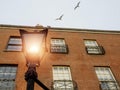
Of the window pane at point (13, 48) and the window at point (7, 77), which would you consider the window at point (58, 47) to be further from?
the window at point (7, 77)

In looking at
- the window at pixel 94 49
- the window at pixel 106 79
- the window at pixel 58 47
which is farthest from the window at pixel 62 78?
the window at pixel 94 49

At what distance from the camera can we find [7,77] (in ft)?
36.1

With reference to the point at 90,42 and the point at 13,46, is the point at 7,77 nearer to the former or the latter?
the point at 13,46

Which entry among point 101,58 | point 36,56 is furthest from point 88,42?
point 36,56

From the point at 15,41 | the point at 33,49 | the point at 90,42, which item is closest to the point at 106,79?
the point at 90,42

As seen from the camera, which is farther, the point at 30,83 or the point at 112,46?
the point at 112,46

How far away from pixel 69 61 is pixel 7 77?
4.61 metres

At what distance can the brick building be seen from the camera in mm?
10883

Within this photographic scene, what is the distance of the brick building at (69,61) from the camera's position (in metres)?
10.9

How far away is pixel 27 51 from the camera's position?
Result: 3.34m

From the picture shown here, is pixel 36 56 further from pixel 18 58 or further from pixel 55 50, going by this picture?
pixel 55 50

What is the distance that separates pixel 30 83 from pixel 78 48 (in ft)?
38.2

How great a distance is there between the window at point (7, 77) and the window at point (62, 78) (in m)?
2.69

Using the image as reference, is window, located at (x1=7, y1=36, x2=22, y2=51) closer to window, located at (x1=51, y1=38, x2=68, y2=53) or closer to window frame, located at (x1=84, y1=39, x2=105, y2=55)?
window, located at (x1=51, y1=38, x2=68, y2=53)
